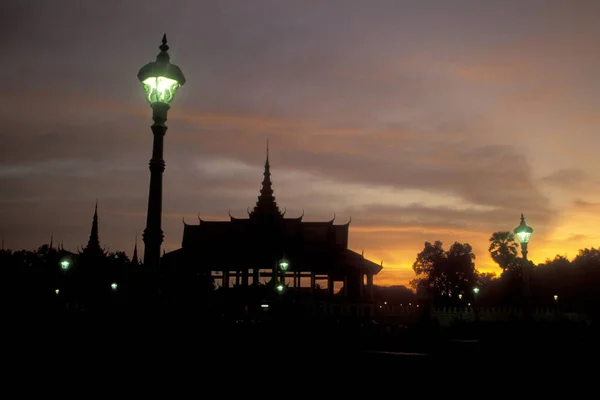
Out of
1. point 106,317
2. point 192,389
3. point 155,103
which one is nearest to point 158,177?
point 155,103

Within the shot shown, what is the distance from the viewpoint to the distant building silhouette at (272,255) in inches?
2298

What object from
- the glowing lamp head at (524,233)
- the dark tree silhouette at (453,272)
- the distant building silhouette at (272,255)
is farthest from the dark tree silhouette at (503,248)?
the glowing lamp head at (524,233)

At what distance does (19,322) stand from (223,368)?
22.8 ft

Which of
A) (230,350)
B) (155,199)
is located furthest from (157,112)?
(230,350)

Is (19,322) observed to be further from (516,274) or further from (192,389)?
(516,274)

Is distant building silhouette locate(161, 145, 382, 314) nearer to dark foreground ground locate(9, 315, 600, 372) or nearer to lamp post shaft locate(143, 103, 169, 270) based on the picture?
dark foreground ground locate(9, 315, 600, 372)

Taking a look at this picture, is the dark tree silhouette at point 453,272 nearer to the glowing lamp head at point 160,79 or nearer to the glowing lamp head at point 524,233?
the glowing lamp head at point 524,233

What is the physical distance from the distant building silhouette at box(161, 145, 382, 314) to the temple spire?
15.4 inches

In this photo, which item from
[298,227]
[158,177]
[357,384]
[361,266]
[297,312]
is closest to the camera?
[158,177]

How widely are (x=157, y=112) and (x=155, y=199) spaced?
178cm

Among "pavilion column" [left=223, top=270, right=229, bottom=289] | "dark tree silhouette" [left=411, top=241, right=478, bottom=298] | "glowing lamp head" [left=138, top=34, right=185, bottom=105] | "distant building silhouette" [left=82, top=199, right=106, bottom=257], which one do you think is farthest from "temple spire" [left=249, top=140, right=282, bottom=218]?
"glowing lamp head" [left=138, top=34, right=185, bottom=105]

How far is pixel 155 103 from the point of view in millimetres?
11539

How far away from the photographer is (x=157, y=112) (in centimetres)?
1155

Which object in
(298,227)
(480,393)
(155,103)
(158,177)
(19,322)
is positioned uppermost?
(298,227)
